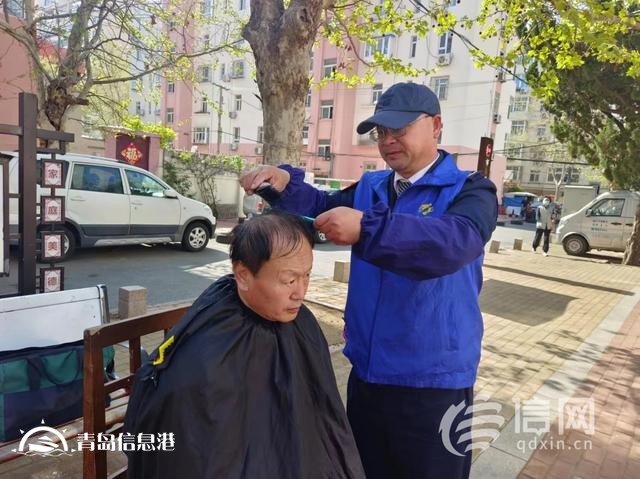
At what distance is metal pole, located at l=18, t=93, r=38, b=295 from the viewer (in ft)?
9.70

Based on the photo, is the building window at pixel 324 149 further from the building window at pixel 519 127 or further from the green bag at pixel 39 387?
the building window at pixel 519 127

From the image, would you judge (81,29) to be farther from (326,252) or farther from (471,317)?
(471,317)

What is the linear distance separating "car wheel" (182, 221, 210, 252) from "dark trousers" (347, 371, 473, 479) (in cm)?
806

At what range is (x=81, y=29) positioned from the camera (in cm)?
709

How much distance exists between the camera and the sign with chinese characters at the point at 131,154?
515 inches

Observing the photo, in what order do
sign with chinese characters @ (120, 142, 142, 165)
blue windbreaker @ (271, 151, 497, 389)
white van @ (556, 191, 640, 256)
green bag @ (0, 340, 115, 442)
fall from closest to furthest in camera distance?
blue windbreaker @ (271, 151, 497, 389) → green bag @ (0, 340, 115, 442) → white van @ (556, 191, 640, 256) → sign with chinese characters @ (120, 142, 142, 165)

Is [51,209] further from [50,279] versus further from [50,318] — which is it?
[50,318]

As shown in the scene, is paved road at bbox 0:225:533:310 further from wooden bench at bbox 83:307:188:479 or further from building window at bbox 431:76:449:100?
building window at bbox 431:76:449:100

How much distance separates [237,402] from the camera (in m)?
1.32

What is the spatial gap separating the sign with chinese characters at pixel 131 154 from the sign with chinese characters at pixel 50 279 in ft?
34.2

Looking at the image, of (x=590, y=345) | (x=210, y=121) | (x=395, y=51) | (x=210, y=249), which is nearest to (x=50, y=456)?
(x=590, y=345)

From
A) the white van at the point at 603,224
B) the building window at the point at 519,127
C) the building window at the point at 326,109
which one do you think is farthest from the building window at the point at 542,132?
the white van at the point at 603,224

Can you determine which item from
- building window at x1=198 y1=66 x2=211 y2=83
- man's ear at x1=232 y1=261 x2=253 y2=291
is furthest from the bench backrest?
building window at x1=198 y1=66 x2=211 y2=83

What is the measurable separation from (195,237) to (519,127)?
41.6m
